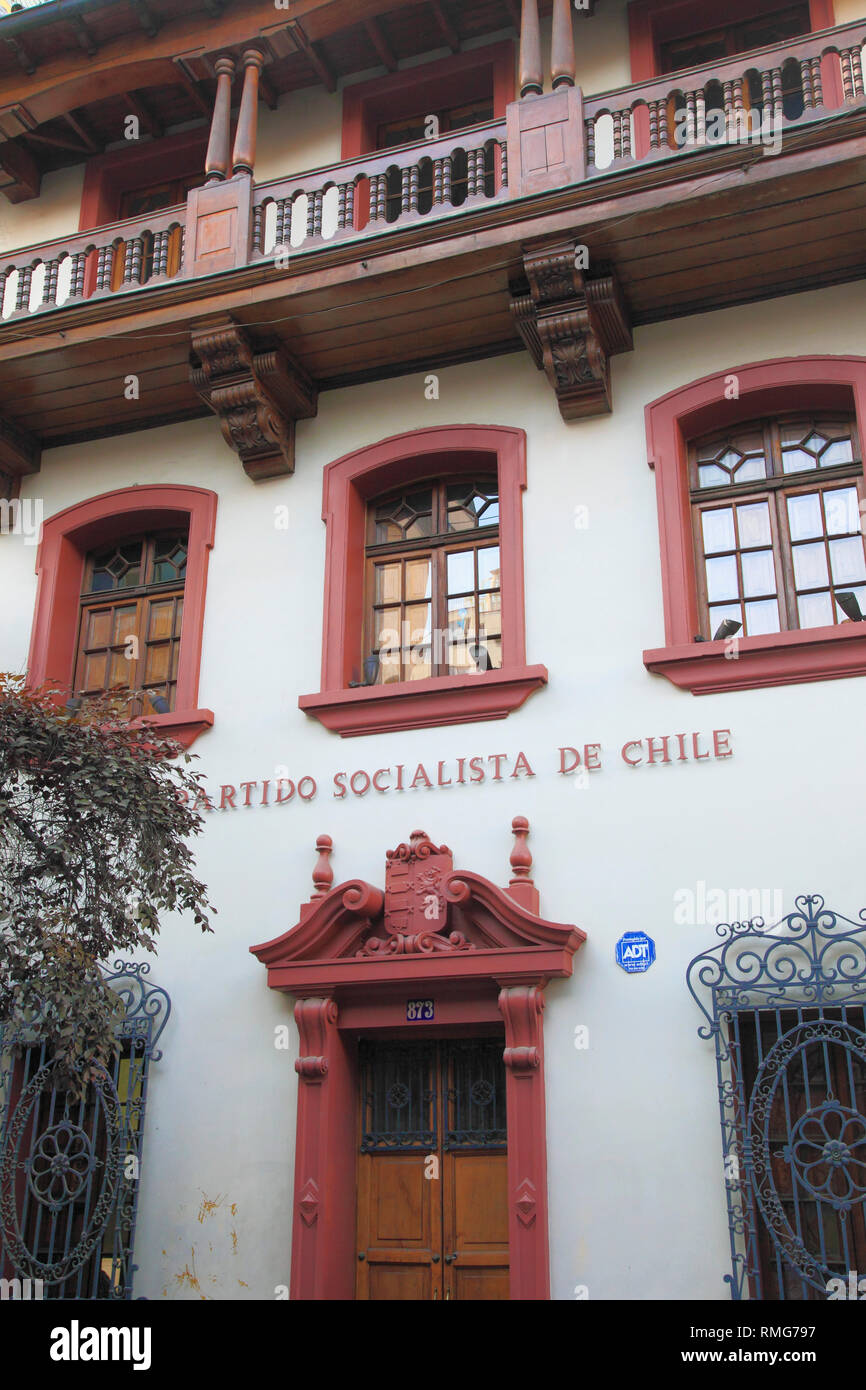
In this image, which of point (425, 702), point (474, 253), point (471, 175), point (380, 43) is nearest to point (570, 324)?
point (474, 253)

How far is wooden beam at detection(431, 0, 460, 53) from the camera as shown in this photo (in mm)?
10992

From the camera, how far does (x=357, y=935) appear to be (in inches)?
350

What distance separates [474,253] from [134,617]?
4094 millimetres

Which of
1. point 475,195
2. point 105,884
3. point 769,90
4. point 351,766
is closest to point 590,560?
point 351,766

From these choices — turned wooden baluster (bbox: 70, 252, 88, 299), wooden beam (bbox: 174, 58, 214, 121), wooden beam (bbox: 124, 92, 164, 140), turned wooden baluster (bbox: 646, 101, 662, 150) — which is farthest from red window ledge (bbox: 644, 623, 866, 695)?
wooden beam (bbox: 124, 92, 164, 140)

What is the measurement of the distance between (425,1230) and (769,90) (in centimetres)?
790

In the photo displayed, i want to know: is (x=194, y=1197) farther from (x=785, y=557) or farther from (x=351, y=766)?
(x=785, y=557)

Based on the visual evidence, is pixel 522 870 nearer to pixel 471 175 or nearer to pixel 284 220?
pixel 471 175

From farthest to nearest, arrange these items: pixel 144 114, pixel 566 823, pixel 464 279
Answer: pixel 144 114, pixel 464 279, pixel 566 823

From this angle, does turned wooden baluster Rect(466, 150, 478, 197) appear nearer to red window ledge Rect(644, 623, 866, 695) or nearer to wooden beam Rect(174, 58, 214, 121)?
wooden beam Rect(174, 58, 214, 121)

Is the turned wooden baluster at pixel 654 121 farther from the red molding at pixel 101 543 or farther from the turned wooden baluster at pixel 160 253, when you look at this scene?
the red molding at pixel 101 543

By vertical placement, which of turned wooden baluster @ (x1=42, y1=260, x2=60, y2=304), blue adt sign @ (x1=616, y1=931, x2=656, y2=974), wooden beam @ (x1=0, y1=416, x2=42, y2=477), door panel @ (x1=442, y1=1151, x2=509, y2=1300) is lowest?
door panel @ (x1=442, y1=1151, x2=509, y2=1300)

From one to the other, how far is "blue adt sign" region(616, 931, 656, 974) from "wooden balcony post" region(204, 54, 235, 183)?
6.75m

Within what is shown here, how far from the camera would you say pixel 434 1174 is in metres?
8.56
